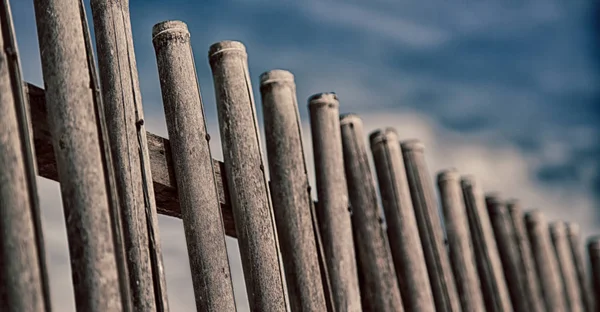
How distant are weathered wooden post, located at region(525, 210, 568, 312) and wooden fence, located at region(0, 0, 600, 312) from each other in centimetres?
→ 66

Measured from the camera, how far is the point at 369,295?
12.9ft

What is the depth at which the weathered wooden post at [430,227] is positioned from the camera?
14.1 ft

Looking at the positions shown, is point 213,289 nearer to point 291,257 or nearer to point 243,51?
point 291,257

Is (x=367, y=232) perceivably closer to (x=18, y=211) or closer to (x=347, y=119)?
(x=347, y=119)

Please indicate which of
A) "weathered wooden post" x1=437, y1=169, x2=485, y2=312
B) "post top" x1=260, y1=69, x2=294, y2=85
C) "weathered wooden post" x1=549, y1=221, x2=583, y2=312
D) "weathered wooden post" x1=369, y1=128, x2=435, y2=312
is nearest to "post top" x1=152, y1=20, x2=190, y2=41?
"post top" x1=260, y1=69, x2=294, y2=85

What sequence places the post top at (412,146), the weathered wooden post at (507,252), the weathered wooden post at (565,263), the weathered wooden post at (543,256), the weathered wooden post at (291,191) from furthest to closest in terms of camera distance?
the weathered wooden post at (565,263) → the weathered wooden post at (543,256) → the weathered wooden post at (507,252) → the post top at (412,146) → the weathered wooden post at (291,191)

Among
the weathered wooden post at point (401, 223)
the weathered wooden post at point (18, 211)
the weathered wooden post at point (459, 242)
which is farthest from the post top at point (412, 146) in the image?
the weathered wooden post at point (18, 211)

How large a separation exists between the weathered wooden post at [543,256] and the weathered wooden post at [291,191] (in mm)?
2585

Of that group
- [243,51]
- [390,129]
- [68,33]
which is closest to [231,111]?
[243,51]

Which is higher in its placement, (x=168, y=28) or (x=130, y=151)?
(x=168, y=28)

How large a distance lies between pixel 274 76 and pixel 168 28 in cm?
58

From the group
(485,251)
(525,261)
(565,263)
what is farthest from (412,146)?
(565,263)

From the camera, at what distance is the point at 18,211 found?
7.63ft

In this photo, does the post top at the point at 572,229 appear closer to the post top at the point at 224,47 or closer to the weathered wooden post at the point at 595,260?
the weathered wooden post at the point at 595,260
